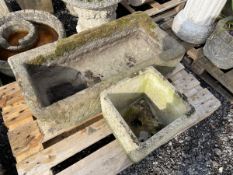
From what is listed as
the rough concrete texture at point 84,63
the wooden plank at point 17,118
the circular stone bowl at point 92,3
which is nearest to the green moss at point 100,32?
the rough concrete texture at point 84,63

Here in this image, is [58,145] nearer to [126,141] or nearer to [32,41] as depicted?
[126,141]

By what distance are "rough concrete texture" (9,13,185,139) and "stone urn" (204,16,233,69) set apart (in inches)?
19.8

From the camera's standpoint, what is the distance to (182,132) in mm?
2314

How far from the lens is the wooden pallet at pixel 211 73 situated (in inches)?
99.5

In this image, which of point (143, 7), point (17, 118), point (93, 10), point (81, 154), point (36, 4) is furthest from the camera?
point (143, 7)

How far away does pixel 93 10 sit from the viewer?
233cm

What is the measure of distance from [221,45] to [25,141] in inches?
69.3

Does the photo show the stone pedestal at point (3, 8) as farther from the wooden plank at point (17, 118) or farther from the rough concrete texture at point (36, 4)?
the wooden plank at point (17, 118)

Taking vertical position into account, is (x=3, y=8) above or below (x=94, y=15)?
below

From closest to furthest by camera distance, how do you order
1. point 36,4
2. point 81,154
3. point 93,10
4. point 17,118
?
point 17,118 → point 81,154 → point 93,10 → point 36,4

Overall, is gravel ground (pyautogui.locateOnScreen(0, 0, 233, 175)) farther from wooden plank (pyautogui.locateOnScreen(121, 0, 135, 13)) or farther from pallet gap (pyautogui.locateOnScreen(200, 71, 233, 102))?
wooden plank (pyautogui.locateOnScreen(121, 0, 135, 13))

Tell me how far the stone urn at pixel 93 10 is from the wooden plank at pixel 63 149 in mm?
908

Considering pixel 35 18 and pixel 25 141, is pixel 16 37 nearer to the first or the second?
pixel 35 18

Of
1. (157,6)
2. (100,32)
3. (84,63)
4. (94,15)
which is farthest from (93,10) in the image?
(157,6)
